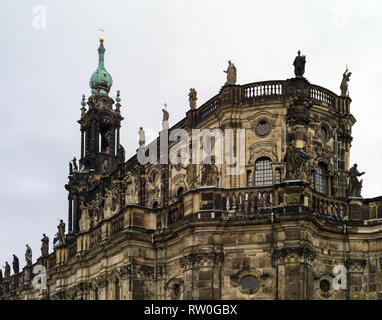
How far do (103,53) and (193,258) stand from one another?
33.4 m

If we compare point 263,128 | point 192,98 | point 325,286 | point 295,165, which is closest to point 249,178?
point 263,128

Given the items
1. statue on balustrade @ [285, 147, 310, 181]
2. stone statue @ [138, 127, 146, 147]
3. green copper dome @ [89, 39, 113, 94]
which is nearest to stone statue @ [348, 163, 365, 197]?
statue on balustrade @ [285, 147, 310, 181]

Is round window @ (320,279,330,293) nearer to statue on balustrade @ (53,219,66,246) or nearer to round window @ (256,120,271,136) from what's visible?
round window @ (256,120,271,136)

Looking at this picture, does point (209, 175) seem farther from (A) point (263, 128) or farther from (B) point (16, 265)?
(B) point (16, 265)

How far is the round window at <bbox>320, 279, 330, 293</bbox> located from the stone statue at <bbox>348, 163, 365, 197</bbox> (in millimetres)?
4300

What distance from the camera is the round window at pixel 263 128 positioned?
37.9 m

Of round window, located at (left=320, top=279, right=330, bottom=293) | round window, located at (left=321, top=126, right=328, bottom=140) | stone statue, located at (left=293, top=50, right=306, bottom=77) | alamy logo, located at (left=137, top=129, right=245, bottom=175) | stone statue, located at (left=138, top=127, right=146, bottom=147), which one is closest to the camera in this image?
round window, located at (left=320, top=279, right=330, bottom=293)

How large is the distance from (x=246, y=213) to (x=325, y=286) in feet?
15.5

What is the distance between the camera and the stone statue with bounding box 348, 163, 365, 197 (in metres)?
35.8

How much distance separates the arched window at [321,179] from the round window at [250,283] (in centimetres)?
652

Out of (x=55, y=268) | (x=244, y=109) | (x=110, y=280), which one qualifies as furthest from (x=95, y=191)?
(x=244, y=109)

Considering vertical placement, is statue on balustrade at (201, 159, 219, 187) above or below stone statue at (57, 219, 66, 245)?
above

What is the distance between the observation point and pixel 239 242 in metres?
34.2
